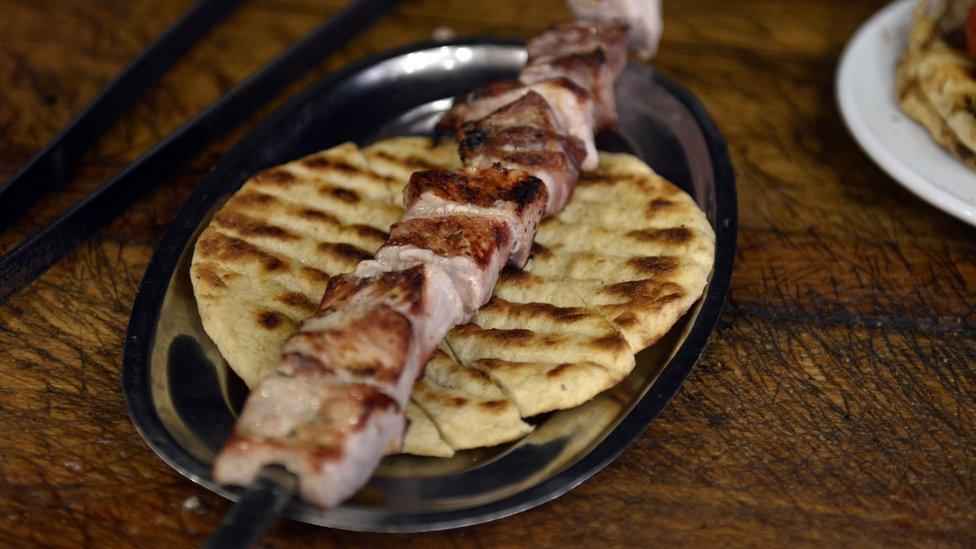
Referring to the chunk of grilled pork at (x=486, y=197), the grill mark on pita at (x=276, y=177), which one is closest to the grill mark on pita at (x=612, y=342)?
the chunk of grilled pork at (x=486, y=197)

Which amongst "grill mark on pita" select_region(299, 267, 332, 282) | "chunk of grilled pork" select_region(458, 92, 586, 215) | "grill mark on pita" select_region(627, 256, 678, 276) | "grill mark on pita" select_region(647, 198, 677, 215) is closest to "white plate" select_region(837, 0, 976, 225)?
"grill mark on pita" select_region(647, 198, 677, 215)

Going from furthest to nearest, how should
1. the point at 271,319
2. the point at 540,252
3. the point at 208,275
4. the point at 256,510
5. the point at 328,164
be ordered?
the point at 328,164
the point at 540,252
the point at 208,275
the point at 271,319
the point at 256,510

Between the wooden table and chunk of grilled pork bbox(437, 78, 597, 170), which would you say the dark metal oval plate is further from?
chunk of grilled pork bbox(437, 78, 597, 170)

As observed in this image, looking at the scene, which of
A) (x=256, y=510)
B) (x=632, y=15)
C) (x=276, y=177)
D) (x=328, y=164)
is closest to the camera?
(x=256, y=510)

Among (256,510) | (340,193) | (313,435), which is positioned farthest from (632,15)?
(256,510)

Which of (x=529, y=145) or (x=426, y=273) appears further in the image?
(x=529, y=145)

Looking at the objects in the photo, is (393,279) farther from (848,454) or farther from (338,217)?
(848,454)

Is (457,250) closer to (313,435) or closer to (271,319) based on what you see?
(271,319)
